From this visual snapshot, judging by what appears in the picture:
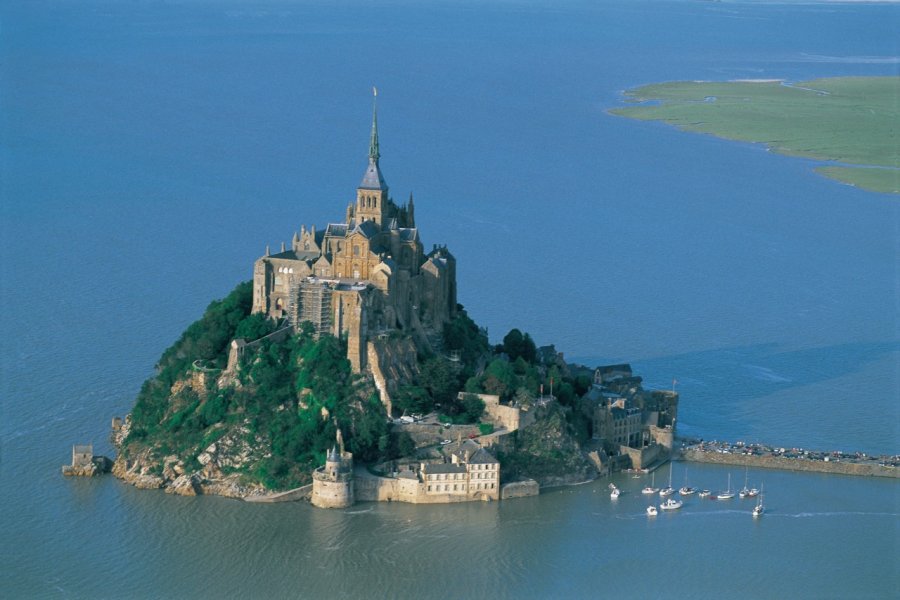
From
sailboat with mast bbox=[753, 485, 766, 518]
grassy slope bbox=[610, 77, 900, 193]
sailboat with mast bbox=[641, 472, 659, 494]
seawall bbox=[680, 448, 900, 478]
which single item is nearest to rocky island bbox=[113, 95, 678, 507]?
sailboat with mast bbox=[641, 472, 659, 494]

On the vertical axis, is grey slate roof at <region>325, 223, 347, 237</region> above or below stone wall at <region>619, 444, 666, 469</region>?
above

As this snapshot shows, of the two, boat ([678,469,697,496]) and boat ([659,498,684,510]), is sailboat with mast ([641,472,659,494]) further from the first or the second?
boat ([659,498,684,510])

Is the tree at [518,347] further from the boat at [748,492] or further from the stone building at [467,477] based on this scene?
the boat at [748,492]

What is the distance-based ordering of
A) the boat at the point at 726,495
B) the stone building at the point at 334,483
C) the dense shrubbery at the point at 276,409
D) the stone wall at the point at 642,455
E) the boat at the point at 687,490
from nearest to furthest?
1. the stone building at the point at 334,483
2. the dense shrubbery at the point at 276,409
3. the boat at the point at 726,495
4. the boat at the point at 687,490
5. the stone wall at the point at 642,455

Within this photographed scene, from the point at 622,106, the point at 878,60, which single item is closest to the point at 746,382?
the point at 622,106

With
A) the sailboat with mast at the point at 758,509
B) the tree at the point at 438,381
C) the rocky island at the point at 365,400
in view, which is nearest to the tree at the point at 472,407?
the rocky island at the point at 365,400

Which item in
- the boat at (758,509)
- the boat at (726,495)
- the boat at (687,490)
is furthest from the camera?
the boat at (687,490)

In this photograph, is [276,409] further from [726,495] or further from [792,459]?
[792,459]

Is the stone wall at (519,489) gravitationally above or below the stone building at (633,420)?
below
